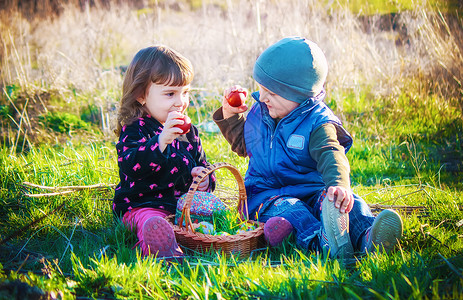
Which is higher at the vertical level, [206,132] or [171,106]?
[171,106]

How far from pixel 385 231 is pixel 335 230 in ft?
0.83

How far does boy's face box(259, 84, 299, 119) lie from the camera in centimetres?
286

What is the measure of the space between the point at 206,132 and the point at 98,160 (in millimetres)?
1433

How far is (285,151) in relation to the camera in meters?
2.92

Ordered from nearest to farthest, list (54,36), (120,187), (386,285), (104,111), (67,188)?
(386,285)
(120,187)
(67,188)
(104,111)
(54,36)

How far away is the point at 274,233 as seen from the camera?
2564 millimetres

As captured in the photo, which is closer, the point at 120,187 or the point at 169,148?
the point at 169,148

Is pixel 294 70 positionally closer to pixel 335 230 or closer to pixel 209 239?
pixel 335 230

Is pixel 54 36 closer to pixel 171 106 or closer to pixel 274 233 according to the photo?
pixel 171 106

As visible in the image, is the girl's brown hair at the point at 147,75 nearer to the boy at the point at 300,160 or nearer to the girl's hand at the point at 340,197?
the boy at the point at 300,160

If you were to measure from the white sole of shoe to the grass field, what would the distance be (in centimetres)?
9

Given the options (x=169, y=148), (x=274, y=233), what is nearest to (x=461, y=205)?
(x=274, y=233)

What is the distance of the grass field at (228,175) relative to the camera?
2.00m

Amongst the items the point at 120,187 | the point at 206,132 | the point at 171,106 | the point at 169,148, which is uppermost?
the point at 171,106
